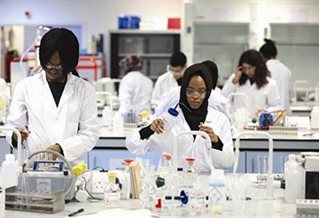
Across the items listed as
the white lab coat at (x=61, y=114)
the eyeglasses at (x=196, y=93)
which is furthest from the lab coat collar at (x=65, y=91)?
the eyeglasses at (x=196, y=93)

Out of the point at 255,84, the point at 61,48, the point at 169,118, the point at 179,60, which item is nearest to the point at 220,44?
the point at 179,60

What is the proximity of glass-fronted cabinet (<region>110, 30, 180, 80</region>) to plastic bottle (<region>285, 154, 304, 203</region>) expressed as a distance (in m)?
6.15

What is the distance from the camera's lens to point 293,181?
8.39 ft

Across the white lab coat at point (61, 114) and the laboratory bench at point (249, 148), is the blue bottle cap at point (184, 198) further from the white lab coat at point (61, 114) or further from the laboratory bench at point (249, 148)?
the laboratory bench at point (249, 148)

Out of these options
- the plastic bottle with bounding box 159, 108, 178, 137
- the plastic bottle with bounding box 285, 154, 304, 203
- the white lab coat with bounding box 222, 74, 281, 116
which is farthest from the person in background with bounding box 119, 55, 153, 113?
the plastic bottle with bounding box 285, 154, 304, 203

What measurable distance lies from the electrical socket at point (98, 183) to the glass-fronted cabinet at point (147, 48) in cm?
606

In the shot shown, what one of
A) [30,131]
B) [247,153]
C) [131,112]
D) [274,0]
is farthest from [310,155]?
[274,0]

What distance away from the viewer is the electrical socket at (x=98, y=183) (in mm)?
2633

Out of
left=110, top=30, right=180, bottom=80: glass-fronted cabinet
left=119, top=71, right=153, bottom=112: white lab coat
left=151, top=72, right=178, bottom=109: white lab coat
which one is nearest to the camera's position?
left=151, top=72, right=178, bottom=109: white lab coat

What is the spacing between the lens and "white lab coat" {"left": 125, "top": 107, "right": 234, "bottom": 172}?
10.0ft

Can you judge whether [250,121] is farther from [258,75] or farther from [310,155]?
[310,155]

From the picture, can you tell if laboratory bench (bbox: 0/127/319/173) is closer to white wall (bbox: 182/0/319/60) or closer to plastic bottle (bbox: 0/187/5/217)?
plastic bottle (bbox: 0/187/5/217)

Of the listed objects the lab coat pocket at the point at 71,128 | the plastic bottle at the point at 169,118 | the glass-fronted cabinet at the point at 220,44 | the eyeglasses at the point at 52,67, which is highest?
the glass-fronted cabinet at the point at 220,44

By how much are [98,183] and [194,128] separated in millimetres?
717
